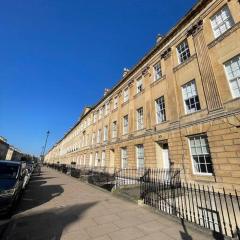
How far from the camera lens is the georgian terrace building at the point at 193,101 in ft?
29.4

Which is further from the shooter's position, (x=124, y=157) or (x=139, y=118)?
(x=124, y=157)

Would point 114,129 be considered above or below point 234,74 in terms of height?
above

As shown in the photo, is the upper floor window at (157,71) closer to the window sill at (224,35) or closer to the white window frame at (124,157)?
the window sill at (224,35)

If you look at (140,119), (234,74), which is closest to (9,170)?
(140,119)

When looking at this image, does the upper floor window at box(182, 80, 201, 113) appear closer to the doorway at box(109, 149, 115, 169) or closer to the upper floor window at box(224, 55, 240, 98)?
the upper floor window at box(224, 55, 240, 98)

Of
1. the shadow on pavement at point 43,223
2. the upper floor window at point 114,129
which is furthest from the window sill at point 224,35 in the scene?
the upper floor window at point 114,129

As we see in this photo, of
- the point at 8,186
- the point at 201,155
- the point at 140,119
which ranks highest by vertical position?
the point at 140,119

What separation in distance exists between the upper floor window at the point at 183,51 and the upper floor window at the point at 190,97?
83.3 inches

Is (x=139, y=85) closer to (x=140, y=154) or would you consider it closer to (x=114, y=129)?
(x=114, y=129)

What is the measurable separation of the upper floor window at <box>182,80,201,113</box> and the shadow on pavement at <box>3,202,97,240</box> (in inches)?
339

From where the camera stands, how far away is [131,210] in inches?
272

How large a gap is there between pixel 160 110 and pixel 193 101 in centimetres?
332

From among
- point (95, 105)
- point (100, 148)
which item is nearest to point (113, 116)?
point (100, 148)

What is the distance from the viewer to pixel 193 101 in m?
11.3
